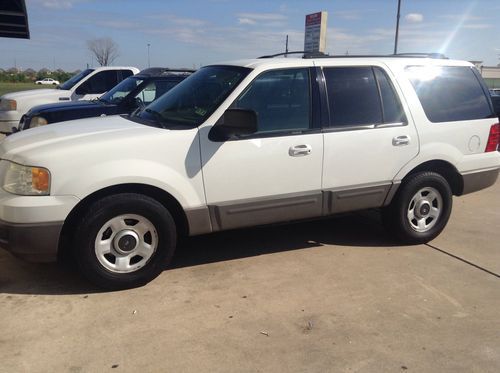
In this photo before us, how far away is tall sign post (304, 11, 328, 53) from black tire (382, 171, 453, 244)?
20.9 m

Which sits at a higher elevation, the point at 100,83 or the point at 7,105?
the point at 100,83

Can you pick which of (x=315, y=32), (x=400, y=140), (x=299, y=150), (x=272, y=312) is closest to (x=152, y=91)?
(x=299, y=150)

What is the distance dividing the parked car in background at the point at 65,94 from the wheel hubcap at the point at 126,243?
7.73 m

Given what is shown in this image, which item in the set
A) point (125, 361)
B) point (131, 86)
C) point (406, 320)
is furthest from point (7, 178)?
point (131, 86)

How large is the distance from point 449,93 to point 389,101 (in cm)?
79

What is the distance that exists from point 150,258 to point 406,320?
2.03 metres

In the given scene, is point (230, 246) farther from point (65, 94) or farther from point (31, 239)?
point (65, 94)

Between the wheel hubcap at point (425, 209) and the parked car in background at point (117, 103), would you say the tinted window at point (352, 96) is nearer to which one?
the wheel hubcap at point (425, 209)

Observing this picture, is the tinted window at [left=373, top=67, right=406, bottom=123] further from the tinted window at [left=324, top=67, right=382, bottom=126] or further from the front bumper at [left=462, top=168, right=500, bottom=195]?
the front bumper at [left=462, top=168, right=500, bottom=195]

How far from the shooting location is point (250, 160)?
4117 mm

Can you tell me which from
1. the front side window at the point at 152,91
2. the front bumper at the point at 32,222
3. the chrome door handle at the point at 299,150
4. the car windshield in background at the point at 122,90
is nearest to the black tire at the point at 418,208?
the chrome door handle at the point at 299,150

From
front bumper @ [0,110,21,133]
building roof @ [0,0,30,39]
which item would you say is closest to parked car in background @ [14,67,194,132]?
front bumper @ [0,110,21,133]

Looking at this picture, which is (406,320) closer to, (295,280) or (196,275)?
(295,280)

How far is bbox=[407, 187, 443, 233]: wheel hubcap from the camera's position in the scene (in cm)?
505
